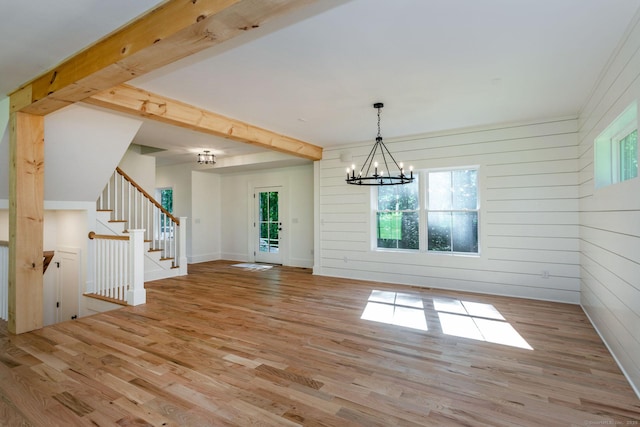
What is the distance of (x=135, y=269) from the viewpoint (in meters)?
4.29

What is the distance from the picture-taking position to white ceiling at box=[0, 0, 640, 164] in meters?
2.13

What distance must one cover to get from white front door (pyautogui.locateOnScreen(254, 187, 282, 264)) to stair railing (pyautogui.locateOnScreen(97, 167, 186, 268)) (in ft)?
6.93

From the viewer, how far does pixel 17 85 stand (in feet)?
10.5

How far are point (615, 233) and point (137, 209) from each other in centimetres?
683

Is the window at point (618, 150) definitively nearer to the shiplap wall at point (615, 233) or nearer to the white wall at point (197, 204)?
the shiplap wall at point (615, 233)

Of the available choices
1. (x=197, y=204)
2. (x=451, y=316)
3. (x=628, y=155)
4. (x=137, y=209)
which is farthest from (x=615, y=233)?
(x=197, y=204)

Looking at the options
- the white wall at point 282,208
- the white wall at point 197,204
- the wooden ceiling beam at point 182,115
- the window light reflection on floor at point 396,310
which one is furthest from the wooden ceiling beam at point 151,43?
the white wall at point 197,204

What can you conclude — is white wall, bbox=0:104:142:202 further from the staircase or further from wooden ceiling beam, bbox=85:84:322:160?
wooden ceiling beam, bbox=85:84:322:160

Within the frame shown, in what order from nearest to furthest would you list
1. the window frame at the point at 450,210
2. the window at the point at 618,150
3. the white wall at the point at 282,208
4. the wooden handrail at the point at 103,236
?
the window at the point at 618,150 < the wooden handrail at the point at 103,236 < the window frame at the point at 450,210 < the white wall at the point at 282,208

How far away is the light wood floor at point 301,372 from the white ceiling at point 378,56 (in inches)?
100

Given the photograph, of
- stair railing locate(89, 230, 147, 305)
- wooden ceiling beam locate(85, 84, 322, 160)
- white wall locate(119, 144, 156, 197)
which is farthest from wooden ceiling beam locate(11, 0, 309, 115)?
white wall locate(119, 144, 156, 197)

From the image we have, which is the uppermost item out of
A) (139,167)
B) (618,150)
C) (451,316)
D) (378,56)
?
(378,56)

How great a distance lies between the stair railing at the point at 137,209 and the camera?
5633mm

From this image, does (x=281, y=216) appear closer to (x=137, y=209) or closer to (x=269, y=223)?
(x=269, y=223)
